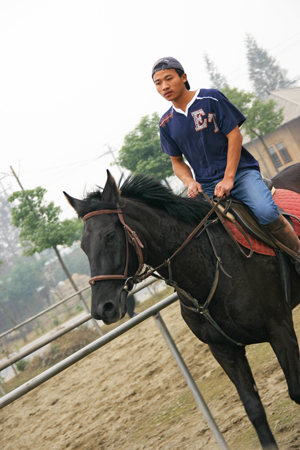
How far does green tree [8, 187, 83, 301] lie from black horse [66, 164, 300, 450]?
14.1 meters

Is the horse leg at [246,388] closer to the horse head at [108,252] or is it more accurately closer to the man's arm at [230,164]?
the horse head at [108,252]

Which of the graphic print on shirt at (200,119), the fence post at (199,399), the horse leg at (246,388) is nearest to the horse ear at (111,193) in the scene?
the graphic print on shirt at (200,119)

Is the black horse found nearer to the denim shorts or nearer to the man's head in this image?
the denim shorts

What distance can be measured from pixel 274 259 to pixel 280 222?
27cm

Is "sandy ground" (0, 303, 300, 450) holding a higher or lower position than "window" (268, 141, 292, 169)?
lower

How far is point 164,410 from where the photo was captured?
468 centimetres

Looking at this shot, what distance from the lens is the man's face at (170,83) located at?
2926 mm

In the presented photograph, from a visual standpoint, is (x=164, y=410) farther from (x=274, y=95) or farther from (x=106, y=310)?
(x=274, y=95)

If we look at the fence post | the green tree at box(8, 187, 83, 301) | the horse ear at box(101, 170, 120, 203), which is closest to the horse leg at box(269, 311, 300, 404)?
the fence post

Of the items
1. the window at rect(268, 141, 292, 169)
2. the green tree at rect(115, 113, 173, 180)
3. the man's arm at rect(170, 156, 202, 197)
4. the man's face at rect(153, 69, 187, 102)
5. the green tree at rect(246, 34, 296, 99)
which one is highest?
the green tree at rect(246, 34, 296, 99)

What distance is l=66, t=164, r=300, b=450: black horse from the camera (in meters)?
2.50

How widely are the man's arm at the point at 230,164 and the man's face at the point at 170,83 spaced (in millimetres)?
487

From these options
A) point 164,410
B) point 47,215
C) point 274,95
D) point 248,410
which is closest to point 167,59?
point 248,410

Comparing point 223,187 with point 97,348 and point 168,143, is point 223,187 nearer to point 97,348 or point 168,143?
point 168,143
